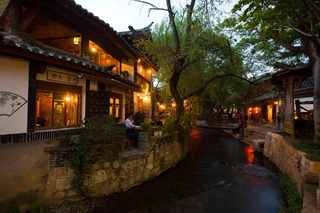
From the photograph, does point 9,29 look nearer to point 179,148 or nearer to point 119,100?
point 119,100

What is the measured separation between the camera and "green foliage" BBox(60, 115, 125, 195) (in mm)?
5500

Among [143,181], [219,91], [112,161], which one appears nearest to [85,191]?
[112,161]

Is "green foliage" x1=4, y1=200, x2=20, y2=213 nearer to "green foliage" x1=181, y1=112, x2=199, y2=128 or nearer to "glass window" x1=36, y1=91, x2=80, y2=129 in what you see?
"glass window" x1=36, y1=91, x2=80, y2=129

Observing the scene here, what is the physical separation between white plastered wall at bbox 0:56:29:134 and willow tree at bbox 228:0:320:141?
7.74 meters

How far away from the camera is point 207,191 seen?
22.9 ft

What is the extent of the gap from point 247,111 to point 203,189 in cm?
2786

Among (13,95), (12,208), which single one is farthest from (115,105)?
(12,208)

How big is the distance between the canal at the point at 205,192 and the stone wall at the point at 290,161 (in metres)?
0.71

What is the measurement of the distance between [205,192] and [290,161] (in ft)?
13.9

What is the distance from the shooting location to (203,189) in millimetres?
7141

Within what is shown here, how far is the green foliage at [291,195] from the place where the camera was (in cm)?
513

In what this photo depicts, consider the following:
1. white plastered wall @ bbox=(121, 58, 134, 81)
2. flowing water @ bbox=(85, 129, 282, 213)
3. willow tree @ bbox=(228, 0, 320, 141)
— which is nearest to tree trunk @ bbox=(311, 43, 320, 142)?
willow tree @ bbox=(228, 0, 320, 141)

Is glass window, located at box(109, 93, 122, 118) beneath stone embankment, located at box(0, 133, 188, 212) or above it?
above

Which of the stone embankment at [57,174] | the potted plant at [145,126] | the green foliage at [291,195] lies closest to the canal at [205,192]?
the green foliage at [291,195]
